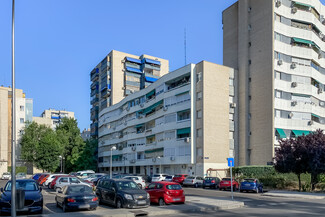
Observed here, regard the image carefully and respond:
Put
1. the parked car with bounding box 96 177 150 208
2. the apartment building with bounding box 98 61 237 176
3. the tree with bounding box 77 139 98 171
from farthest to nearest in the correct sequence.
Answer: the tree with bounding box 77 139 98 171 < the apartment building with bounding box 98 61 237 176 < the parked car with bounding box 96 177 150 208

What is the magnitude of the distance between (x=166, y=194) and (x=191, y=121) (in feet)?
91.6

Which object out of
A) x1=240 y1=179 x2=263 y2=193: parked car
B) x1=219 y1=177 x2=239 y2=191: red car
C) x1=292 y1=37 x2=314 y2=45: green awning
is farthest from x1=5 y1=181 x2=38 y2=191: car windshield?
x1=292 y1=37 x2=314 y2=45: green awning

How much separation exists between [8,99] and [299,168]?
77065 millimetres

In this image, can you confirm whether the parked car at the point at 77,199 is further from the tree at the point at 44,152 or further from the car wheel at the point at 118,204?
the tree at the point at 44,152

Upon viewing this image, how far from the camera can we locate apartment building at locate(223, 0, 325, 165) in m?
48.1

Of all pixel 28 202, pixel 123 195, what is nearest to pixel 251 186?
pixel 123 195

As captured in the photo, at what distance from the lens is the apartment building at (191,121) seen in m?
47.7

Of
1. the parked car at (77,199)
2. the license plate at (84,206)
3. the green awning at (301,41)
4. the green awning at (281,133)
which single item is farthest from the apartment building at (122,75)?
the license plate at (84,206)

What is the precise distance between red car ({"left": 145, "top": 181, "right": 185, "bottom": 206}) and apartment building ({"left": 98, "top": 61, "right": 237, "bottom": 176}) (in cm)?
2488

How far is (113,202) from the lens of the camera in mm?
19312

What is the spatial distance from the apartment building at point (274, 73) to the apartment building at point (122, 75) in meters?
35.8

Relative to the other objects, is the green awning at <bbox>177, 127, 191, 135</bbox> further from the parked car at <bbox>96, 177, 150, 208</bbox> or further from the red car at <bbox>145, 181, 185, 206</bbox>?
→ the parked car at <bbox>96, 177, 150, 208</bbox>

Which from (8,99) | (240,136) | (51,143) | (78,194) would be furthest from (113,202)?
(8,99)

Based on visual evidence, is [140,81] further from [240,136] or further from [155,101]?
[240,136]
